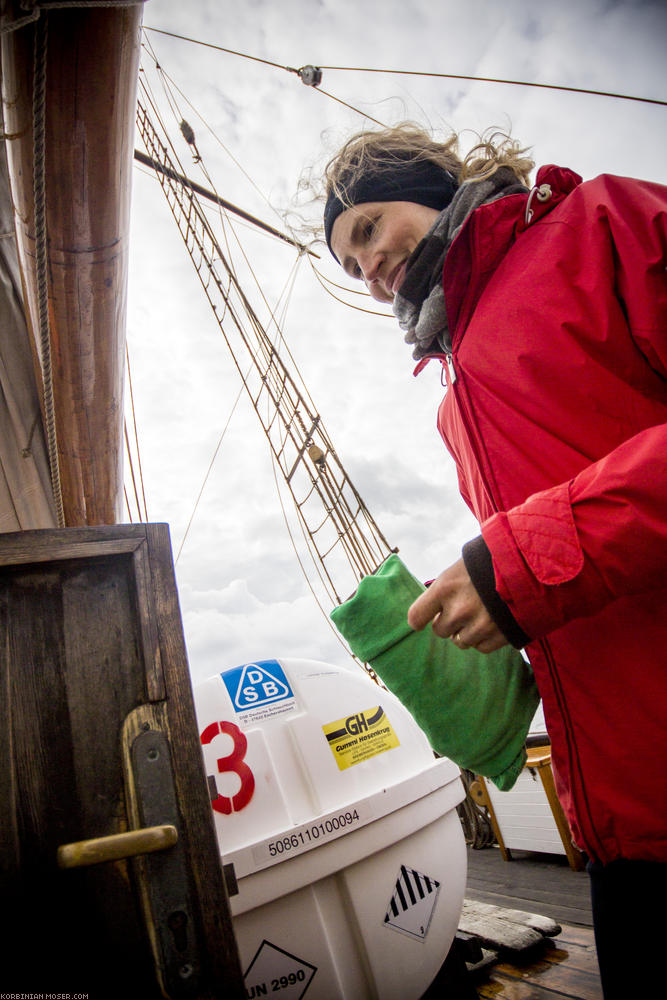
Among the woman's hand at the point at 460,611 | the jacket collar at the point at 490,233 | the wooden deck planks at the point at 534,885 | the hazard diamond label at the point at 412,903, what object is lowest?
the wooden deck planks at the point at 534,885

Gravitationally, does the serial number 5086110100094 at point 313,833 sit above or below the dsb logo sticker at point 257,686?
Result: below

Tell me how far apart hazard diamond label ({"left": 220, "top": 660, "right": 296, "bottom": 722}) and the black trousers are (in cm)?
82

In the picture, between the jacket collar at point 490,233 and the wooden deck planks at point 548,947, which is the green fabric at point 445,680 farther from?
the wooden deck planks at point 548,947

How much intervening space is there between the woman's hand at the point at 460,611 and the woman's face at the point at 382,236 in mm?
699

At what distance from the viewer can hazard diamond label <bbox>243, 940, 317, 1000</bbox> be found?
1.07 metres

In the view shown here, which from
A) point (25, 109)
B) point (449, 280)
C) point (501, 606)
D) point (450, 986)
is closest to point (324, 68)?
point (25, 109)

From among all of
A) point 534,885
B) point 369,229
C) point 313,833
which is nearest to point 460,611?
point 313,833

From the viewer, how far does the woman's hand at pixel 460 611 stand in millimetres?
641

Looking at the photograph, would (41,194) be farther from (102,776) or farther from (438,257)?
(102,776)

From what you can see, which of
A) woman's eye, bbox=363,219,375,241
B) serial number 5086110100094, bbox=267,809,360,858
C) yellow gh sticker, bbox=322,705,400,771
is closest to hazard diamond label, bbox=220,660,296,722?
yellow gh sticker, bbox=322,705,400,771

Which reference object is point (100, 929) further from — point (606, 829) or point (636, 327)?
point (636, 327)

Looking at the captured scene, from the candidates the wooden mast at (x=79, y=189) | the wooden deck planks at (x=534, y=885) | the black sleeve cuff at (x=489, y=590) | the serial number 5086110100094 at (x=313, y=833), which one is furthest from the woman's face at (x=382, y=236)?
the wooden deck planks at (x=534, y=885)

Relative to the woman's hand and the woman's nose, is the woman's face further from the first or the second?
the woman's hand

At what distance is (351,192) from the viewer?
1.17 metres
